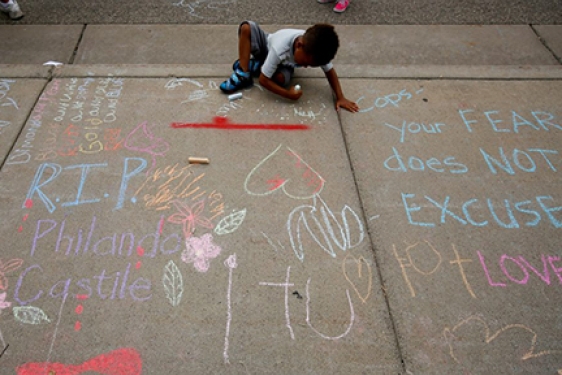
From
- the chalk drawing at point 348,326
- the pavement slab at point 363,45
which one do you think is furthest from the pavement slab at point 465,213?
the pavement slab at point 363,45

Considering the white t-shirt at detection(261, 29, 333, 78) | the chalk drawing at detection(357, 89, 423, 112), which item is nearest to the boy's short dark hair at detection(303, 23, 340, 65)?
the white t-shirt at detection(261, 29, 333, 78)

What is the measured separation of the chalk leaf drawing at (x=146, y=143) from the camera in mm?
2979

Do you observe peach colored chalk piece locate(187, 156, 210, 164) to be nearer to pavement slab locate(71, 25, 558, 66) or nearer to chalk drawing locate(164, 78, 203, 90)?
chalk drawing locate(164, 78, 203, 90)

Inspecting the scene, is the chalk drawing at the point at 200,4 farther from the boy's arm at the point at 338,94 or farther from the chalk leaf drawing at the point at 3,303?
the chalk leaf drawing at the point at 3,303

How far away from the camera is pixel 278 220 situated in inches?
102

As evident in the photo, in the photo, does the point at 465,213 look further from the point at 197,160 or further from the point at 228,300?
the point at 197,160

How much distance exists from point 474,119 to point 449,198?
3.03 feet

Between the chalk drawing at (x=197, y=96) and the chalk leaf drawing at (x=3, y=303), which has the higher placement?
the chalk drawing at (x=197, y=96)

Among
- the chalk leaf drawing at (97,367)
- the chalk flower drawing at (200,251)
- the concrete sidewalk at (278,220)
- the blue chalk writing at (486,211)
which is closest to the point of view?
the chalk leaf drawing at (97,367)

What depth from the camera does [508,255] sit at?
245 centimetres

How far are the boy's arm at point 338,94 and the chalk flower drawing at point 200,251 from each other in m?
1.55

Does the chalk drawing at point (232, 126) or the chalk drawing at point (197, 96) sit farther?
the chalk drawing at point (197, 96)

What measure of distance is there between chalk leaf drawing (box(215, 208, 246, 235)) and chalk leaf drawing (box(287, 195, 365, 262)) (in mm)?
292

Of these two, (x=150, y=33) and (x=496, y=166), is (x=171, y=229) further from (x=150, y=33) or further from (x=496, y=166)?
(x=150, y=33)
